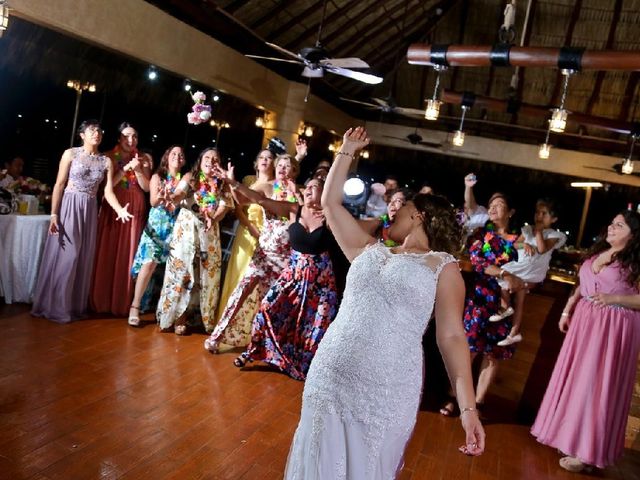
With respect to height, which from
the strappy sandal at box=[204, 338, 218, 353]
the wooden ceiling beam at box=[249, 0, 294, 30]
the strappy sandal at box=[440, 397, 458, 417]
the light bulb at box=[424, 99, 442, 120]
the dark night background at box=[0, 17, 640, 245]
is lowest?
the strappy sandal at box=[440, 397, 458, 417]

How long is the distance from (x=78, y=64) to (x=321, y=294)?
4078 mm

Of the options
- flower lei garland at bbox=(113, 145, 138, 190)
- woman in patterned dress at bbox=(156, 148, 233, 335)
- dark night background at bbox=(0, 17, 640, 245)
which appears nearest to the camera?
woman in patterned dress at bbox=(156, 148, 233, 335)

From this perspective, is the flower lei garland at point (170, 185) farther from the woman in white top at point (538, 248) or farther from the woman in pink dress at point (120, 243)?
the woman in white top at point (538, 248)

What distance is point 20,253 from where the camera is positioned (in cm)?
484

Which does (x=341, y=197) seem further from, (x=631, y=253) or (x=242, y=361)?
(x=242, y=361)

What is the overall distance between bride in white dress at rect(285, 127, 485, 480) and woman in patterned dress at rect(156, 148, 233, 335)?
3097 millimetres

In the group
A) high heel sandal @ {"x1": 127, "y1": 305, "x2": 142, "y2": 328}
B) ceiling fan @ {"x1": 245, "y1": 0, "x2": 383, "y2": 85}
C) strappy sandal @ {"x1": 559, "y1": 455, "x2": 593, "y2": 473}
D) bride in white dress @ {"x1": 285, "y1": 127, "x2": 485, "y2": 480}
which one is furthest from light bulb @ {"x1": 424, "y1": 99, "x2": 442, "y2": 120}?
bride in white dress @ {"x1": 285, "y1": 127, "x2": 485, "y2": 480}

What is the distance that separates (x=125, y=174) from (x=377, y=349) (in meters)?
3.84

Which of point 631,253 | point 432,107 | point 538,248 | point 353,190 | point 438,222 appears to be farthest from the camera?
point 432,107

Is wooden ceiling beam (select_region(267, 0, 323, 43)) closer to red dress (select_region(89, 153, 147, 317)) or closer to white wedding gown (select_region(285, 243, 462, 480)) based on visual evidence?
red dress (select_region(89, 153, 147, 317))

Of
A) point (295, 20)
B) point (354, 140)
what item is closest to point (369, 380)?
point (354, 140)

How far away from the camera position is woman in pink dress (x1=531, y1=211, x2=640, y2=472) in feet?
11.5

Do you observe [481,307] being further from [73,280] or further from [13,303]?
[13,303]

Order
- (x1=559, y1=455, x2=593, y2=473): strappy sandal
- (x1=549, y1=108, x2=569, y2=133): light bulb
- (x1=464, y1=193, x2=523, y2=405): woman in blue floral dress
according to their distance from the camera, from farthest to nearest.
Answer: (x1=549, y1=108, x2=569, y2=133): light bulb < (x1=464, y1=193, x2=523, y2=405): woman in blue floral dress < (x1=559, y1=455, x2=593, y2=473): strappy sandal
